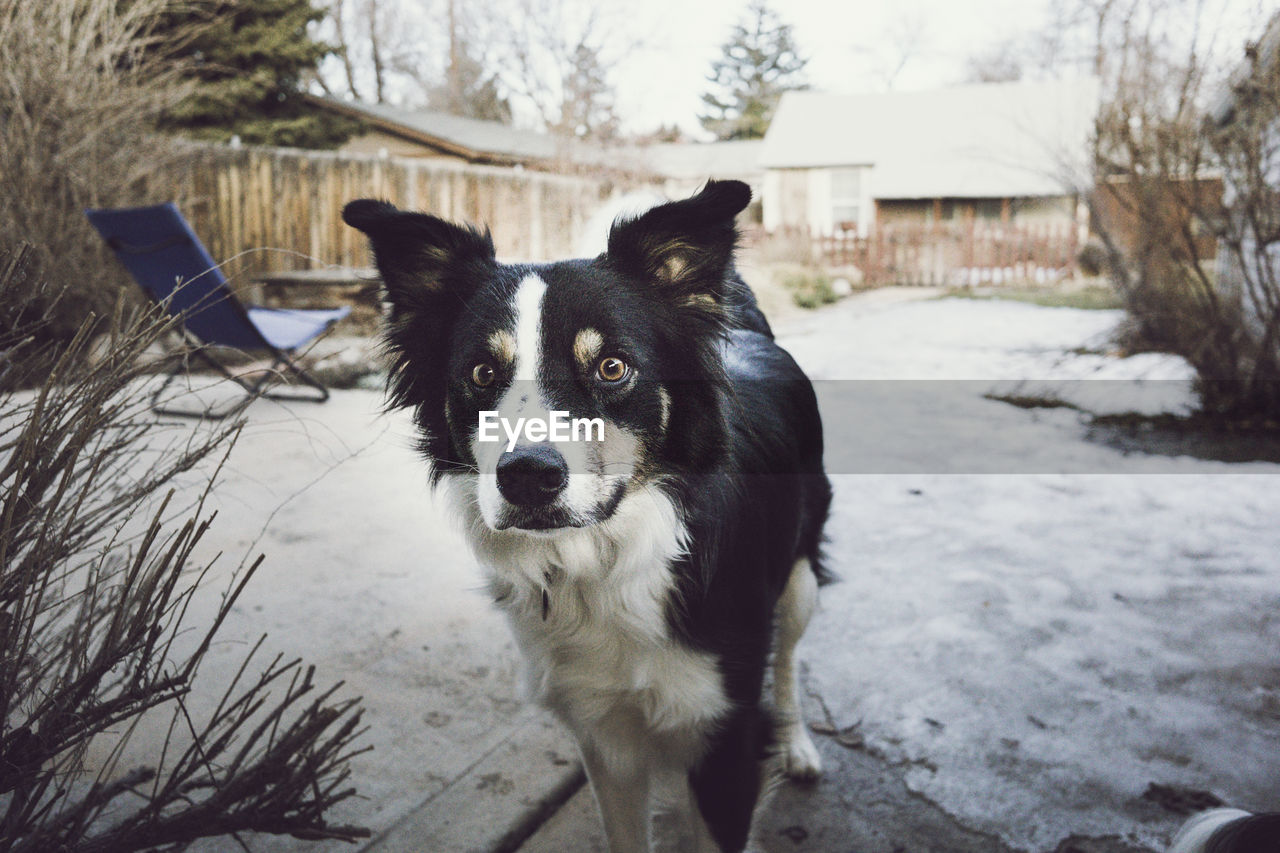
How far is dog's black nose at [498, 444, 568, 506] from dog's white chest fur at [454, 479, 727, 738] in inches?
9.2

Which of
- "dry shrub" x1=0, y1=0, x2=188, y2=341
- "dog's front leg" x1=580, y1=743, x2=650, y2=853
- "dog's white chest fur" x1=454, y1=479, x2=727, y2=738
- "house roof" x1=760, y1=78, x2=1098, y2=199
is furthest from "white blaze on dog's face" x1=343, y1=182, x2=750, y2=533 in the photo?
"house roof" x1=760, y1=78, x2=1098, y2=199

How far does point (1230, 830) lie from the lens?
1585mm

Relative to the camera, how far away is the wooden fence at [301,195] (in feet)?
32.7

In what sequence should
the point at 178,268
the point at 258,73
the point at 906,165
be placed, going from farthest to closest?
1. the point at 906,165
2. the point at 258,73
3. the point at 178,268

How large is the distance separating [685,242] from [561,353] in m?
0.43

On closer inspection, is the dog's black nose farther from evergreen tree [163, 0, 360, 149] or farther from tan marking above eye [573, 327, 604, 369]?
evergreen tree [163, 0, 360, 149]

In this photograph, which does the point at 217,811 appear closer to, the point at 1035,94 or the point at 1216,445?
the point at 1216,445

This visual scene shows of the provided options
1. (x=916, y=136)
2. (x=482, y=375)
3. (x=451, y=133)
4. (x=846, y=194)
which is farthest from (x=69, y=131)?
(x=916, y=136)

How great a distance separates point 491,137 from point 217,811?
28.4 meters

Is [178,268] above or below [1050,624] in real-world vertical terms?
above

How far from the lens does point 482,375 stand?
1.90 metres

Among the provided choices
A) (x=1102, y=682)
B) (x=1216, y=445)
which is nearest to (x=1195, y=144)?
(x=1216, y=445)

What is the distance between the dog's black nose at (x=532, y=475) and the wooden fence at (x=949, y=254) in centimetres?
1989

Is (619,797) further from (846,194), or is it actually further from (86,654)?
(846,194)
